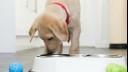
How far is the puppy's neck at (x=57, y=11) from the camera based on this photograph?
1.69 meters

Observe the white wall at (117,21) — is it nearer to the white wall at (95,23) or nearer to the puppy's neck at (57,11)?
the white wall at (95,23)

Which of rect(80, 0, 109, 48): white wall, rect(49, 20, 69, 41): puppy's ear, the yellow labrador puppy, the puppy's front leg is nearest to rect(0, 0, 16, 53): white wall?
the yellow labrador puppy

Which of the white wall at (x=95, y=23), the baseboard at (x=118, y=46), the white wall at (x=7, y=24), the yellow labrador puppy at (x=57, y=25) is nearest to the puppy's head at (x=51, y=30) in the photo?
the yellow labrador puppy at (x=57, y=25)

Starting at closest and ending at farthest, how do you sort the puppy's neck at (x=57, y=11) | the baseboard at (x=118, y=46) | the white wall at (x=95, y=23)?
the puppy's neck at (x=57, y=11), the baseboard at (x=118, y=46), the white wall at (x=95, y=23)

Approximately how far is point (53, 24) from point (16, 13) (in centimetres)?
129

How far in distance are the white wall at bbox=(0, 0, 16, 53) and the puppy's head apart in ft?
3.67

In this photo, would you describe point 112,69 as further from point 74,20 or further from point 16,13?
point 16,13

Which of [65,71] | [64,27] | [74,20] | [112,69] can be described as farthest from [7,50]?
[112,69]

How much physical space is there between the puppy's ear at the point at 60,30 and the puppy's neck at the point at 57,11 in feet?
0.28

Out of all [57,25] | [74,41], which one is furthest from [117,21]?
[57,25]

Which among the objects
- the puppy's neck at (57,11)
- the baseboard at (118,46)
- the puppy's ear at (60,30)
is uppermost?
the puppy's neck at (57,11)

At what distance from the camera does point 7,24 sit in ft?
8.89

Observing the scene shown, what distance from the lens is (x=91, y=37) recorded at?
3.91 metres

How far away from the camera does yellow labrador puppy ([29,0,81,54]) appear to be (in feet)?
5.17
